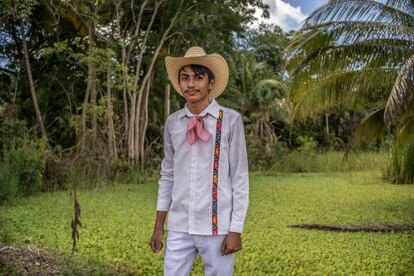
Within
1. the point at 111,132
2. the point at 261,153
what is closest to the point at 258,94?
the point at 261,153

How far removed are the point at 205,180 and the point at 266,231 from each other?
15.8ft

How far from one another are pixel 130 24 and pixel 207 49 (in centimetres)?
238

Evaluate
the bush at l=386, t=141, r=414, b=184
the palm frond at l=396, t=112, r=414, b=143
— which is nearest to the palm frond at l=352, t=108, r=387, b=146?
the bush at l=386, t=141, r=414, b=184

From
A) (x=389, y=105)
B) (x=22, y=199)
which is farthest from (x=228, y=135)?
(x=22, y=199)

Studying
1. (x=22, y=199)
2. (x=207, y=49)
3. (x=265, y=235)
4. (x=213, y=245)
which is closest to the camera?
(x=213, y=245)

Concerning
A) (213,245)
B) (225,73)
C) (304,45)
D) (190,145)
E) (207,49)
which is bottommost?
(213,245)

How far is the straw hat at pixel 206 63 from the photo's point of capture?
2.80 meters

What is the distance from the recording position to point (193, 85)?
280 cm

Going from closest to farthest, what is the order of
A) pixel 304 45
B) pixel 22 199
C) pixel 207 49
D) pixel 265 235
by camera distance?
pixel 265 235 < pixel 304 45 < pixel 22 199 < pixel 207 49

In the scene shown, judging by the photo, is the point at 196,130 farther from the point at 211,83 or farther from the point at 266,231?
the point at 266,231

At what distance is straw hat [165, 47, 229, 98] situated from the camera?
280cm

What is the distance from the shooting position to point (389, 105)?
7.43 metres

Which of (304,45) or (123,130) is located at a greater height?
(304,45)

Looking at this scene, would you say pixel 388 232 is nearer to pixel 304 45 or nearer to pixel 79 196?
pixel 304 45
